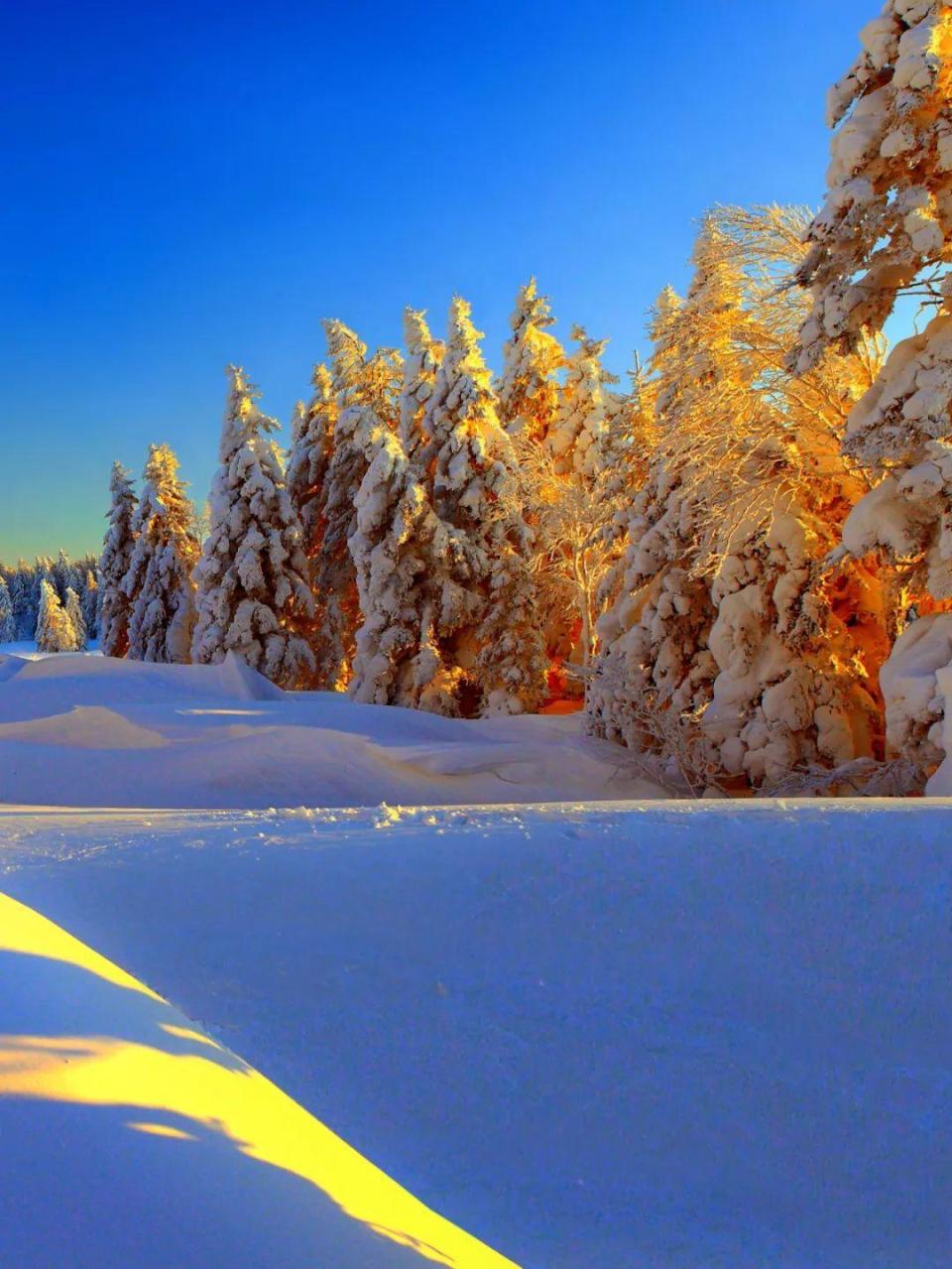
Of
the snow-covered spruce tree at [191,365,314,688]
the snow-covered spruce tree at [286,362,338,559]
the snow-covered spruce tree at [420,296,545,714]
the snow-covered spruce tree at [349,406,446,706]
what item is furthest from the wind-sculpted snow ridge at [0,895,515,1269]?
the snow-covered spruce tree at [286,362,338,559]

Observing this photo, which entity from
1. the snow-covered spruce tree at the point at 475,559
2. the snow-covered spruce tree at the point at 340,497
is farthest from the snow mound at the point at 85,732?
the snow-covered spruce tree at the point at 340,497

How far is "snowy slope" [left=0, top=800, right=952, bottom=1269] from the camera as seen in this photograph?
217 cm

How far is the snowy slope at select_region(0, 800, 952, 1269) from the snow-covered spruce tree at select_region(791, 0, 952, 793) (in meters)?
4.55

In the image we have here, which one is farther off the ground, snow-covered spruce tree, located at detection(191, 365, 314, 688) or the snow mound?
snow-covered spruce tree, located at detection(191, 365, 314, 688)

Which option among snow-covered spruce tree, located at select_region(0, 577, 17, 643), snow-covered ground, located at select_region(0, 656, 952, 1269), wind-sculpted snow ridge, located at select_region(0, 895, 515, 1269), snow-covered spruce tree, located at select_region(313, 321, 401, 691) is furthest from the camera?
snow-covered spruce tree, located at select_region(0, 577, 17, 643)

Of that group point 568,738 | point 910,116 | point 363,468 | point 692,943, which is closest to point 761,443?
point 910,116

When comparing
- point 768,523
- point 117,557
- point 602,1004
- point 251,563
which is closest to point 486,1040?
point 602,1004

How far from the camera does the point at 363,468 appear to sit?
27094mm

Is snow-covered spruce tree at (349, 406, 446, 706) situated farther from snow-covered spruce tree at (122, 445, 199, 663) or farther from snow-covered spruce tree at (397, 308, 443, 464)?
snow-covered spruce tree at (122, 445, 199, 663)

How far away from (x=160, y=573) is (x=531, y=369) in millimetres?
14850

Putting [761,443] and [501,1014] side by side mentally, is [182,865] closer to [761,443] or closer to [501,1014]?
[501,1014]

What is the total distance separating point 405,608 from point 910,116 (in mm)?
15785

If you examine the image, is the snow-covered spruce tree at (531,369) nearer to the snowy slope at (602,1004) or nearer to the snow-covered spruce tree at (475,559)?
the snow-covered spruce tree at (475,559)

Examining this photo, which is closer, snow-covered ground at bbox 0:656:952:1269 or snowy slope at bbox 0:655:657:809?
snow-covered ground at bbox 0:656:952:1269
